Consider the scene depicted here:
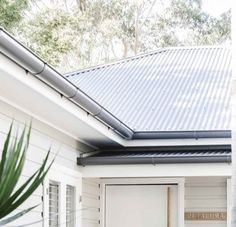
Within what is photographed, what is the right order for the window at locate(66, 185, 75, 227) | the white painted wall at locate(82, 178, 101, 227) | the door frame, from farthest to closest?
the door frame
the white painted wall at locate(82, 178, 101, 227)
the window at locate(66, 185, 75, 227)

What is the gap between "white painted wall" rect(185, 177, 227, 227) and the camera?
33.7 ft

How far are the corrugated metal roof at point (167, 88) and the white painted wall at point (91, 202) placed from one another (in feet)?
3.71

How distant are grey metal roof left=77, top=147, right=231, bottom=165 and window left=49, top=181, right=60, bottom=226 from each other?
2.94 ft

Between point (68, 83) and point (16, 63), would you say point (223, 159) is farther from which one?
point (16, 63)

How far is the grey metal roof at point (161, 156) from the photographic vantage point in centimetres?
895

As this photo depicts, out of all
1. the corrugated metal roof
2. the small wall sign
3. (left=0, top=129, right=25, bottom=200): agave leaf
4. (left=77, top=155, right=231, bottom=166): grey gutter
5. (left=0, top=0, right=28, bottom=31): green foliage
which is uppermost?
(left=0, top=0, right=28, bottom=31): green foliage

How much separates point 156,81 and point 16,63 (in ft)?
23.1

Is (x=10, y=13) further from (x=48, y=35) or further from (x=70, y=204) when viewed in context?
(x=70, y=204)

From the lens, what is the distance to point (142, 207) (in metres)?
10.3

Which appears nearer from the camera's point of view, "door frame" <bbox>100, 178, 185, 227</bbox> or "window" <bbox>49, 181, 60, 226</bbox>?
"window" <bbox>49, 181, 60, 226</bbox>

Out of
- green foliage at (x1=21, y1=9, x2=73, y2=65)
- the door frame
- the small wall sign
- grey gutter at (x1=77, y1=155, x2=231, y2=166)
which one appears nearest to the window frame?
grey gutter at (x1=77, y1=155, x2=231, y2=166)

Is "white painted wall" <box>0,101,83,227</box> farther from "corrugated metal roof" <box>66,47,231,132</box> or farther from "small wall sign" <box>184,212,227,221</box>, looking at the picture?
"small wall sign" <box>184,212,227,221</box>

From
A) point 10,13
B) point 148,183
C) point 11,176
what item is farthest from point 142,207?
point 10,13

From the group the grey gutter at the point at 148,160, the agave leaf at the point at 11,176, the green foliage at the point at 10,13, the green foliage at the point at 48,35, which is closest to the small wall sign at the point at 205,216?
the grey gutter at the point at 148,160
